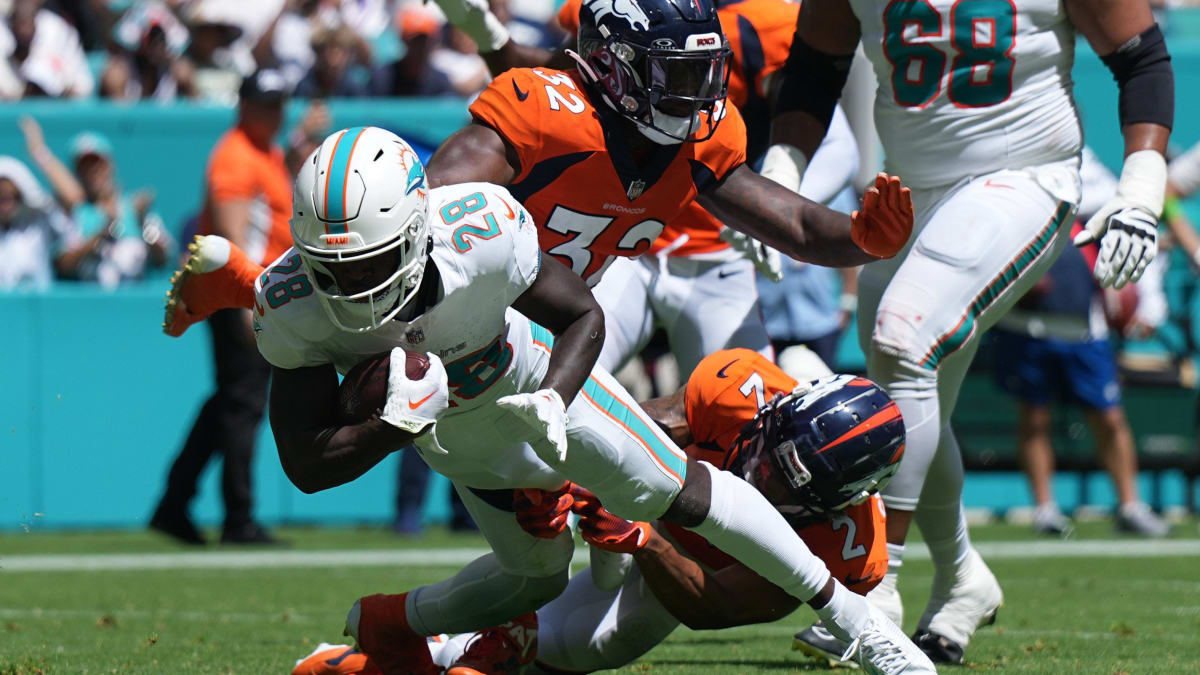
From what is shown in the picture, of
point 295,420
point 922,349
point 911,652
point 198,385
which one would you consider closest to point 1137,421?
point 198,385

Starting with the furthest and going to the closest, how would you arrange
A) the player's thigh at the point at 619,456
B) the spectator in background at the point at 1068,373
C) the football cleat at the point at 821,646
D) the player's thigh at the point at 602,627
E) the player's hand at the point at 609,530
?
1. the spectator in background at the point at 1068,373
2. the football cleat at the point at 821,646
3. the player's thigh at the point at 602,627
4. the player's hand at the point at 609,530
5. the player's thigh at the point at 619,456

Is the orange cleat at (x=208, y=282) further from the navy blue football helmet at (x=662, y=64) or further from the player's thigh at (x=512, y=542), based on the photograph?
the navy blue football helmet at (x=662, y=64)

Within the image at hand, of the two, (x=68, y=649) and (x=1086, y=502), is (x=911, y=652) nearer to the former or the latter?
(x=68, y=649)

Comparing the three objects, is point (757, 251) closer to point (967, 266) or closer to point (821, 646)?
point (967, 266)

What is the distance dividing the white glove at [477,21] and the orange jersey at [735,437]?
4.91 ft

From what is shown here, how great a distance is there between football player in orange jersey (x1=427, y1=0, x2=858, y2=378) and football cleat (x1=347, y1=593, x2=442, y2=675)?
1285 millimetres

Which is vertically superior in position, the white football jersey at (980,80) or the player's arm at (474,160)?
the white football jersey at (980,80)

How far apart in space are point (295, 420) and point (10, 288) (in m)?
6.74

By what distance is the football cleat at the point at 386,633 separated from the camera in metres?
4.00

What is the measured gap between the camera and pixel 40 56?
11.2 m

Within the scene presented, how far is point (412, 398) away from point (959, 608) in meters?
1.99

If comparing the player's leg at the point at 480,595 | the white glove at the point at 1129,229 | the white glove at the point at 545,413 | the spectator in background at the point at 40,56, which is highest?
the white glove at the point at 1129,229

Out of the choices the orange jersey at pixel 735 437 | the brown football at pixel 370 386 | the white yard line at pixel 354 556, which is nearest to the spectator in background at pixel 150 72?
the white yard line at pixel 354 556

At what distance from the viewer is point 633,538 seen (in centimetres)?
373
